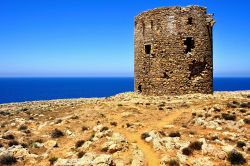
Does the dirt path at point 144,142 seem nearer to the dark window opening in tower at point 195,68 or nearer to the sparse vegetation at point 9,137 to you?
the sparse vegetation at point 9,137

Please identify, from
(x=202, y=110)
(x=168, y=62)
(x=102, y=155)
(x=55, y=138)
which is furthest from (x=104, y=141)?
(x=168, y=62)

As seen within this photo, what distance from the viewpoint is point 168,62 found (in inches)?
1033

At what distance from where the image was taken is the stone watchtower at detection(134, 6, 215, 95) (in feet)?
85.8

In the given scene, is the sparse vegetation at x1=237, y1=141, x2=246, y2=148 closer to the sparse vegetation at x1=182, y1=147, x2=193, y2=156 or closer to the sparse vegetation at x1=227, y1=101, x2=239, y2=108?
the sparse vegetation at x1=182, y1=147, x2=193, y2=156

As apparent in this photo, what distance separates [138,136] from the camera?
635 inches

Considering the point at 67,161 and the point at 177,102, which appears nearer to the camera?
the point at 67,161

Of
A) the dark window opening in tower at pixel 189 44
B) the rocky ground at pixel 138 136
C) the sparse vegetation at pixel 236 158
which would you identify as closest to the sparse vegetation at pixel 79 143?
the rocky ground at pixel 138 136

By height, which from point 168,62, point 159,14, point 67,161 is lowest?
point 67,161

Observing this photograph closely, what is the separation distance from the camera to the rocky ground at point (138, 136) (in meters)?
13.4

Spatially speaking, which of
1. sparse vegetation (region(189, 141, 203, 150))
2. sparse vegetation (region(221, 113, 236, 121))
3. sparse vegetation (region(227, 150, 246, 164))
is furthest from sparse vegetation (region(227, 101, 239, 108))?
sparse vegetation (region(227, 150, 246, 164))

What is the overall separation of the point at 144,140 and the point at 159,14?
46.5 feet

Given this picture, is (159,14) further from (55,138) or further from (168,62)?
(55,138)

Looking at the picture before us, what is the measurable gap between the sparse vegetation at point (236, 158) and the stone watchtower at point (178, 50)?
44.3 ft

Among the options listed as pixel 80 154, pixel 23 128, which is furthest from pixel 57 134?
pixel 80 154
